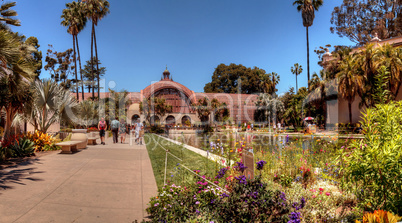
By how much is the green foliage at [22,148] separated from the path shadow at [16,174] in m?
1.09

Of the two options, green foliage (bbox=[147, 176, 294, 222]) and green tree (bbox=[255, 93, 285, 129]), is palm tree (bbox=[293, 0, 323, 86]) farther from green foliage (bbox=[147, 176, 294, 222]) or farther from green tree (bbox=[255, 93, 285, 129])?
green foliage (bbox=[147, 176, 294, 222])

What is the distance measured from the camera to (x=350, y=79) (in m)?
24.1

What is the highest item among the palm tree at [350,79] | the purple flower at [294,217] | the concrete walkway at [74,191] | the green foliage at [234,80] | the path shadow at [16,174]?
the green foliage at [234,80]

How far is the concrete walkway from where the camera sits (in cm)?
399

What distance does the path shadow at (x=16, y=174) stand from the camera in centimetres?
536

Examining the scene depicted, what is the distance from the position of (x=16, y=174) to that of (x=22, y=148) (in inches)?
114

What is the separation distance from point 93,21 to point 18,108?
78.8ft

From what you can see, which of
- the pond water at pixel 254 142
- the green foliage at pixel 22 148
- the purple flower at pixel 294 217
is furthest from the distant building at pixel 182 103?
the purple flower at pixel 294 217

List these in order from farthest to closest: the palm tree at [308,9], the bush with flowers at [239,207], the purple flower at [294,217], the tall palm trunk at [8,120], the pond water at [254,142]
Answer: the palm tree at [308,9] < the tall palm trunk at [8,120] < the pond water at [254,142] < the bush with flowers at [239,207] < the purple flower at [294,217]

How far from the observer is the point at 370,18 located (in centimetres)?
4475

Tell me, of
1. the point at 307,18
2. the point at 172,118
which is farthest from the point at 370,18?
the point at 172,118

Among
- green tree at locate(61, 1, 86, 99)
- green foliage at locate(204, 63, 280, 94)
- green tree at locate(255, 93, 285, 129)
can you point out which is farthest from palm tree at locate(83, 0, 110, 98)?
green foliage at locate(204, 63, 280, 94)

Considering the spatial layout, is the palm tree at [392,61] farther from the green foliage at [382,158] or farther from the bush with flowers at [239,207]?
the bush with flowers at [239,207]

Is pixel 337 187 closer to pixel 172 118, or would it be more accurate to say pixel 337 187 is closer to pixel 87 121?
pixel 87 121
